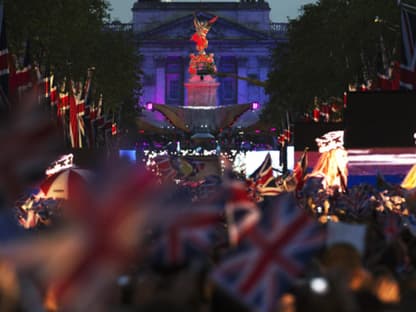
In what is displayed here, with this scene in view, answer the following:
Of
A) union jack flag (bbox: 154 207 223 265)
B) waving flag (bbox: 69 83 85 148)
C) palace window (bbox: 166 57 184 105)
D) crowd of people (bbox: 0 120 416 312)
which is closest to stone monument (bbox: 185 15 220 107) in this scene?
palace window (bbox: 166 57 184 105)

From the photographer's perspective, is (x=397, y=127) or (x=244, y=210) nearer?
(x=244, y=210)

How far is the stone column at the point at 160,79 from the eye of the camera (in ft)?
624

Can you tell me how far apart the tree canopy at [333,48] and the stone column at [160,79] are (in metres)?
89.0

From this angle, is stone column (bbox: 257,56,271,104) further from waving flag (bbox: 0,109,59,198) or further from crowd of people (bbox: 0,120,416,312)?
waving flag (bbox: 0,109,59,198)

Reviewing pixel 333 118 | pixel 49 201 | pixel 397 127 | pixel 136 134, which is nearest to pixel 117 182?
pixel 49 201

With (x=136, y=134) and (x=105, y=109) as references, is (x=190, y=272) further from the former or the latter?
(x=136, y=134)

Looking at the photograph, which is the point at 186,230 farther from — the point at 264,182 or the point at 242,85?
the point at 242,85

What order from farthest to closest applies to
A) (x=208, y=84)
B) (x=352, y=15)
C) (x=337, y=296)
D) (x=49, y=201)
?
(x=208, y=84), (x=352, y=15), (x=49, y=201), (x=337, y=296)

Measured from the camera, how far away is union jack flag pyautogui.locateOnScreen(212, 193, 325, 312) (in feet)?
33.1

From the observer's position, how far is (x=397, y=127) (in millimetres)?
43594

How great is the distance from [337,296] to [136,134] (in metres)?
114

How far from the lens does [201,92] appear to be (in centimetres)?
14238

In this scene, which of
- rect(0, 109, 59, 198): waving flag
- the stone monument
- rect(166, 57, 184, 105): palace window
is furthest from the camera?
rect(166, 57, 184, 105): palace window

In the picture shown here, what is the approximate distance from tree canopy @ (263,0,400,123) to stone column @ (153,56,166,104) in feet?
292
